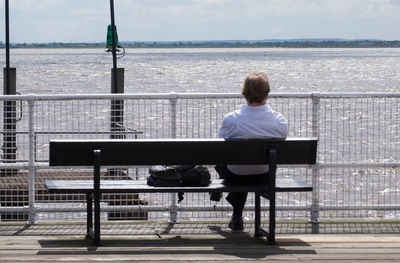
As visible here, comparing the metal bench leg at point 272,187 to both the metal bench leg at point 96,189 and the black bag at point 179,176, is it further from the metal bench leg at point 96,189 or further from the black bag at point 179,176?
the metal bench leg at point 96,189

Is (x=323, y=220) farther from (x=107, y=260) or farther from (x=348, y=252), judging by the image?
(x=107, y=260)

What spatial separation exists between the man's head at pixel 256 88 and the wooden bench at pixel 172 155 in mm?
350

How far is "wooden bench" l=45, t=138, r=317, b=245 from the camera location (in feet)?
22.8

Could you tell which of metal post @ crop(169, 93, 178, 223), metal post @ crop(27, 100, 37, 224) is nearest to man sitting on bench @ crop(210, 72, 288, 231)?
metal post @ crop(169, 93, 178, 223)

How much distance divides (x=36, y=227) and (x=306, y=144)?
249 cm

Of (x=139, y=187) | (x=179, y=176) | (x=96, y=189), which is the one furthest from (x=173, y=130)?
(x=96, y=189)

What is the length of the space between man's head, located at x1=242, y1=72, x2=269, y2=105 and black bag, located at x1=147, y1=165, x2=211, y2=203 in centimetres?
64

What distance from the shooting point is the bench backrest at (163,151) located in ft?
22.8

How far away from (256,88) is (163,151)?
834 mm

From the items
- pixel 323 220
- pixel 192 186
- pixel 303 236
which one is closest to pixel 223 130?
pixel 192 186

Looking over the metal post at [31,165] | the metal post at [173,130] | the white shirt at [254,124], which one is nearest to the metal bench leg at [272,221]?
the white shirt at [254,124]

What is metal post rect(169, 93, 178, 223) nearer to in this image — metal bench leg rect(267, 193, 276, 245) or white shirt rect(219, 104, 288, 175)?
white shirt rect(219, 104, 288, 175)

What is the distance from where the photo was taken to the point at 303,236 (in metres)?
7.44

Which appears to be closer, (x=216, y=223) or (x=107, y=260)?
(x=107, y=260)
